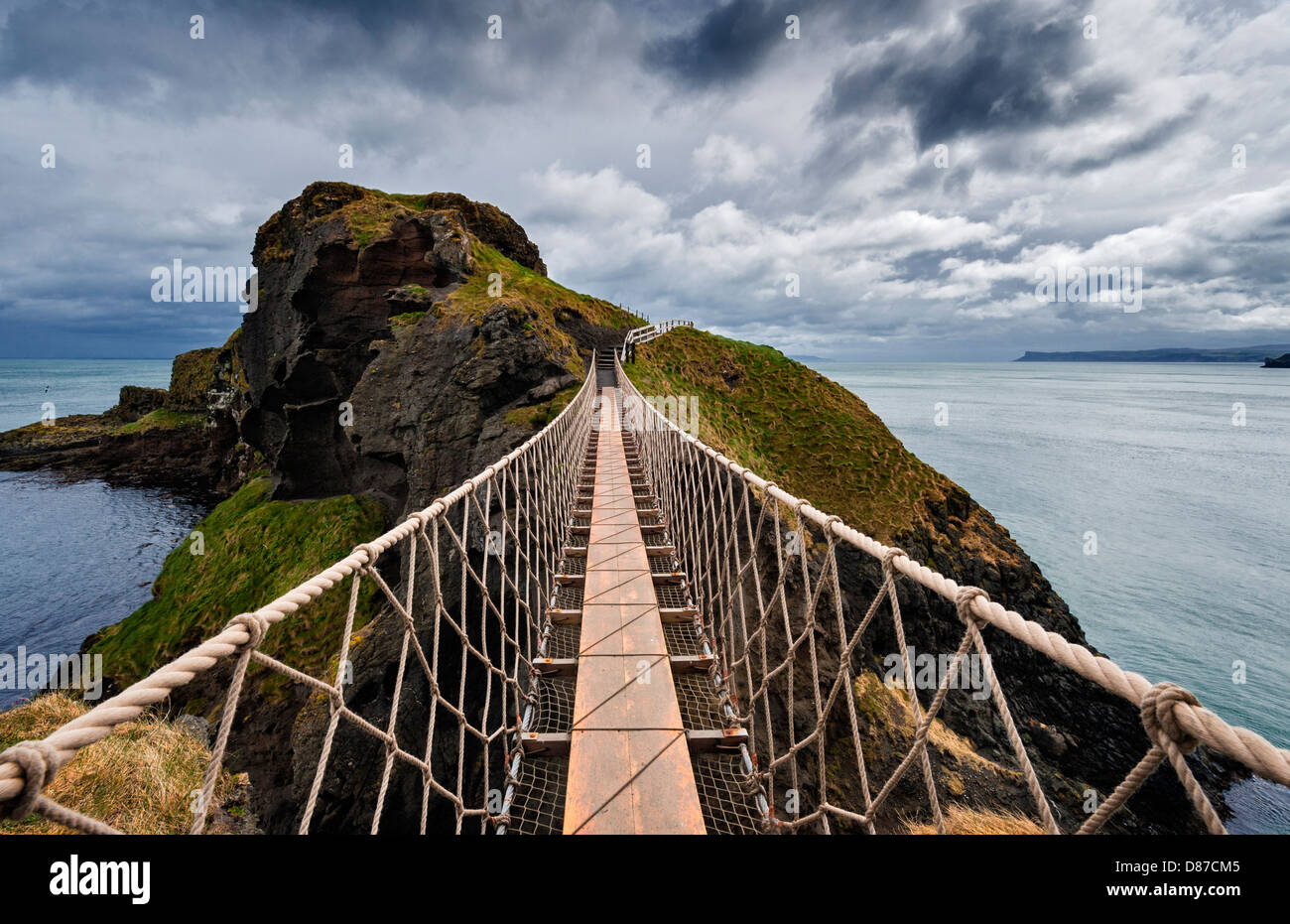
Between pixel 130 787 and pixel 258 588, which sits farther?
pixel 258 588

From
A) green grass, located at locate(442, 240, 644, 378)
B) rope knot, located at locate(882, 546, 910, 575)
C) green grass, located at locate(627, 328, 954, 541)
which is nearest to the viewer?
rope knot, located at locate(882, 546, 910, 575)

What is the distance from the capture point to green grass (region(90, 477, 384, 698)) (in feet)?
36.5

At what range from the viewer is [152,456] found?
34.7 meters

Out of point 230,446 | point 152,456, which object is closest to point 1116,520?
point 230,446

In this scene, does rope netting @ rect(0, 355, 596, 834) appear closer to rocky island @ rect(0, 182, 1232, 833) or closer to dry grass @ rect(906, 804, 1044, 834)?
rocky island @ rect(0, 182, 1232, 833)

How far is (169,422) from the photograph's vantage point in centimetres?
3566

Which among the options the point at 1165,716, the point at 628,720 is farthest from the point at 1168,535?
the point at 1165,716

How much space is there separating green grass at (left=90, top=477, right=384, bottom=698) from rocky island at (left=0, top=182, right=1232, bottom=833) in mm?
69

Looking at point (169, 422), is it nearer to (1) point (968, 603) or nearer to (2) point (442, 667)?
(2) point (442, 667)

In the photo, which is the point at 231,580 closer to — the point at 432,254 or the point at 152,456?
the point at 432,254

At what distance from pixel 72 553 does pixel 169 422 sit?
18.1 meters

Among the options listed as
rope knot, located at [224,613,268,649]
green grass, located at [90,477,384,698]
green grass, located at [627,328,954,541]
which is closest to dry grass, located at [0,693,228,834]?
rope knot, located at [224,613,268,649]

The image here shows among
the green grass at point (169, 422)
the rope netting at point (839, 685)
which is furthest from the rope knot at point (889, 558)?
the green grass at point (169, 422)

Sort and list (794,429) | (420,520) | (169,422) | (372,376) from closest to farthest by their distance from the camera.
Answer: (420,520) → (372,376) → (794,429) → (169,422)
